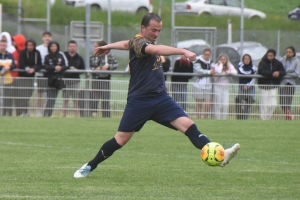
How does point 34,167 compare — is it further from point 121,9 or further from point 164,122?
point 121,9

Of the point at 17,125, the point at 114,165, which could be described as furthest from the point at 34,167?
the point at 17,125

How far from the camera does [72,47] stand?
64.4 ft

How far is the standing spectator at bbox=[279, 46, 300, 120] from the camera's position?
18656 mm

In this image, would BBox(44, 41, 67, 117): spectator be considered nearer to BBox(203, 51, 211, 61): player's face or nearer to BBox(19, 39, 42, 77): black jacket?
BBox(19, 39, 42, 77): black jacket

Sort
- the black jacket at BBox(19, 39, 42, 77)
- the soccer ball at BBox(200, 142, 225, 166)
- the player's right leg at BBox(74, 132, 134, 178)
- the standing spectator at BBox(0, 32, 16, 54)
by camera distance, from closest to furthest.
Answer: the soccer ball at BBox(200, 142, 225, 166)
the player's right leg at BBox(74, 132, 134, 178)
the black jacket at BBox(19, 39, 42, 77)
the standing spectator at BBox(0, 32, 16, 54)

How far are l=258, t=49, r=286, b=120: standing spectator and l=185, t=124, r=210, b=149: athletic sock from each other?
9.94 m

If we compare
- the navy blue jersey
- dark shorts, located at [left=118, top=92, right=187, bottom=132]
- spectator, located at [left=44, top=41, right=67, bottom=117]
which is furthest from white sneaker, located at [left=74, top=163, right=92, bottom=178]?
spectator, located at [left=44, top=41, right=67, bottom=117]

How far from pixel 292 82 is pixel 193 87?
99.0 inches

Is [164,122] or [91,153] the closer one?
[164,122]

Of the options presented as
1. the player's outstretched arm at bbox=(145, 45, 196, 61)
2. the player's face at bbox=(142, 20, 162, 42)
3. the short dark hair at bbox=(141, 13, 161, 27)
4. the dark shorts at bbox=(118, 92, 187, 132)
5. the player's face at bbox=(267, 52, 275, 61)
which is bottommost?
the dark shorts at bbox=(118, 92, 187, 132)

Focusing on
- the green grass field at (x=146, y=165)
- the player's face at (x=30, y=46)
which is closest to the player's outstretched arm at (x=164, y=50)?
the green grass field at (x=146, y=165)

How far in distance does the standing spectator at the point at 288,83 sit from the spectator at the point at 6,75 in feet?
21.9

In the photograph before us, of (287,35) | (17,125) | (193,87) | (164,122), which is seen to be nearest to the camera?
(164,122)

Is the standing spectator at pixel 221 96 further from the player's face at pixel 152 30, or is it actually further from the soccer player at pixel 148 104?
the player's face at pixel 152 30
